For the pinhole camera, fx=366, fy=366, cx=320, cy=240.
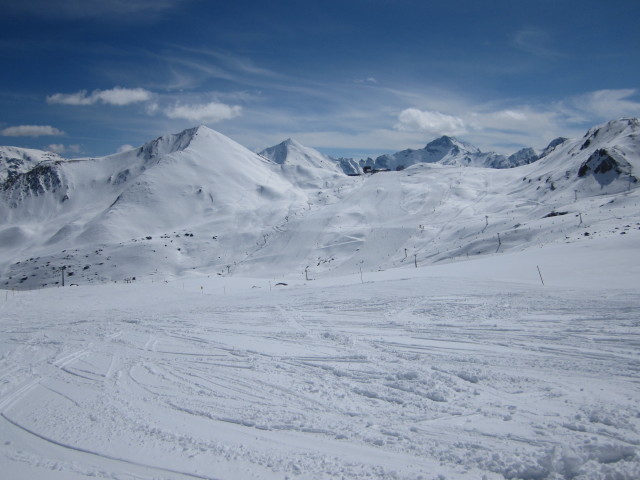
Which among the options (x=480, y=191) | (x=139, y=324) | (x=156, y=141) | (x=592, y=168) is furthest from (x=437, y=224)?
(x=156, y=141)

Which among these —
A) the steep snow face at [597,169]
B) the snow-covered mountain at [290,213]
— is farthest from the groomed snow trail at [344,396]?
the steep snow face at [597,169]

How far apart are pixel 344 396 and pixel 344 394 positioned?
3.7 inches

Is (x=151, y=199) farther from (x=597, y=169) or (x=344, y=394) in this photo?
(x=344, y=394)

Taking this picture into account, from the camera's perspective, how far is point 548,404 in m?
7.17

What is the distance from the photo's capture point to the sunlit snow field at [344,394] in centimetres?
588

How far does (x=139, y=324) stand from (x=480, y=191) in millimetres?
104829

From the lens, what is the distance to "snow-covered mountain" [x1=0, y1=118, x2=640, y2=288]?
67562mm

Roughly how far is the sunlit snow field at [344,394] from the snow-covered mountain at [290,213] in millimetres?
40346

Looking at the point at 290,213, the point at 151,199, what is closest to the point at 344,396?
the point at 290,213

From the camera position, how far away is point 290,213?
109000 mm

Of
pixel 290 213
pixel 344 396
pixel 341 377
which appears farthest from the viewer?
pixel 290 213

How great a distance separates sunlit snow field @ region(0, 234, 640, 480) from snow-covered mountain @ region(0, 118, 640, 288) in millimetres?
40346

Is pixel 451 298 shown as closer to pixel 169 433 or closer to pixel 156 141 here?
pixel 169 433

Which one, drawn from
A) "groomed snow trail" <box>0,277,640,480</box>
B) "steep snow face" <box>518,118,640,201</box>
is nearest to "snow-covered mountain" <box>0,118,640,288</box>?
"steep snow face" <box>518,118,640,201</box>
